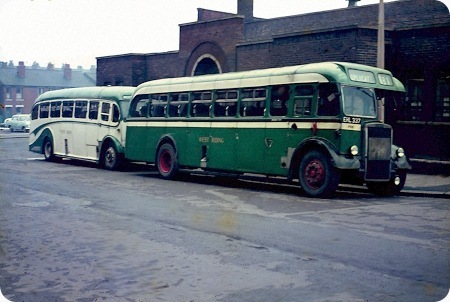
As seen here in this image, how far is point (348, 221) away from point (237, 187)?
5.88 m

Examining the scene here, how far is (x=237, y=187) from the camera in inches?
611

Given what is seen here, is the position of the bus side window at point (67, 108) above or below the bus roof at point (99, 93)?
Answer: below

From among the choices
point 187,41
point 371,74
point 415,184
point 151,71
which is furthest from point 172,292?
point 151,71

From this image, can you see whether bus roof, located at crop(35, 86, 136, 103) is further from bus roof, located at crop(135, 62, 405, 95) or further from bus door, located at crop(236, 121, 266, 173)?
bus door, located at crop(236, 121, 266, 173)

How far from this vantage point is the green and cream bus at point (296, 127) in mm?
13164

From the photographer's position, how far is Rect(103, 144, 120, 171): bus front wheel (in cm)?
2050

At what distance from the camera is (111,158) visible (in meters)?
20.9

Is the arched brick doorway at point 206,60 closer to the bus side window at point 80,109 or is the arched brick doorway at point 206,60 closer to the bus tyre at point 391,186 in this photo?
the bus side window at point 80,109

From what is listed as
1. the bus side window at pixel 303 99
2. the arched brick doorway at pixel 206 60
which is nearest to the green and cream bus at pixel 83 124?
the arched brick doorway at pixel 206 60

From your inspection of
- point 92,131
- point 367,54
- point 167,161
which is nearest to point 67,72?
point 92,131

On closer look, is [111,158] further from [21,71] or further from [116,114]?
[21,71]

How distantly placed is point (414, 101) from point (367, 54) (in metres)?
2.25

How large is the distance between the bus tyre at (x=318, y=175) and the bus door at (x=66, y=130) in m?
12.5

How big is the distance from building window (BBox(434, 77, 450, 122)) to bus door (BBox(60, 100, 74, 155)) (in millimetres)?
13745
